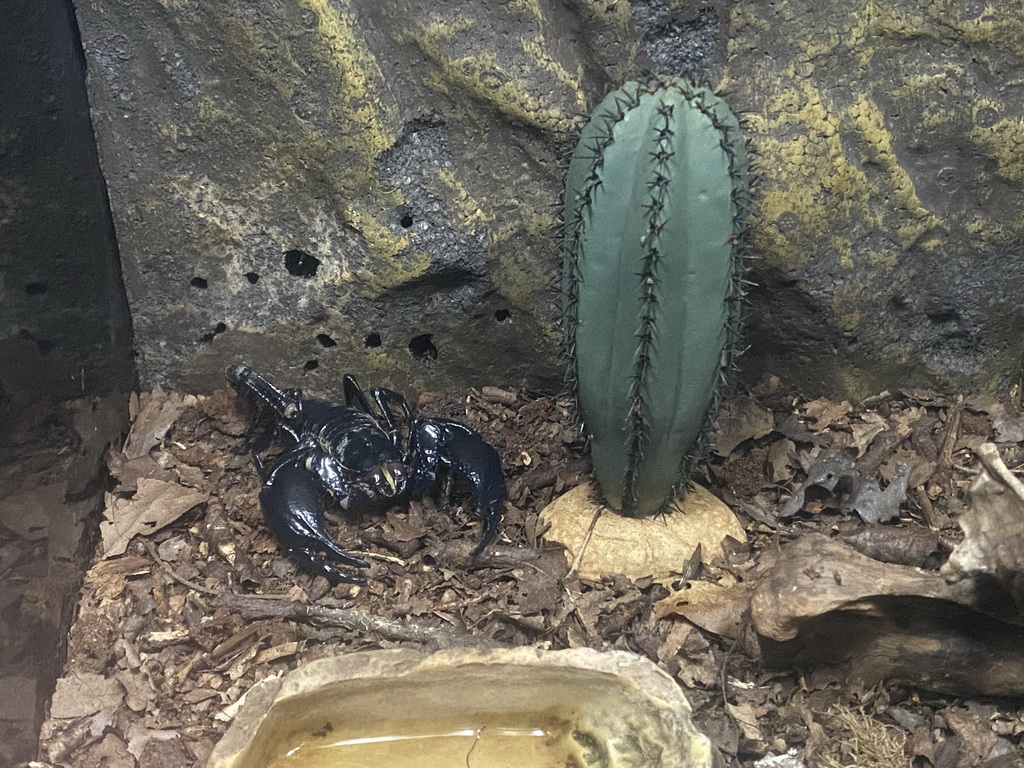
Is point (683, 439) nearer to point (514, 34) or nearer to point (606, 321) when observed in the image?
point (606, 321)

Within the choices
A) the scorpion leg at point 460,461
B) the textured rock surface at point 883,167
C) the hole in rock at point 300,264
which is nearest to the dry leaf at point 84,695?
the scorpion leg at point 460,461

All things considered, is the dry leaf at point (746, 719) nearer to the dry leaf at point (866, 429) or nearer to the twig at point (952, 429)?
the dry leaf at point (866, 429)

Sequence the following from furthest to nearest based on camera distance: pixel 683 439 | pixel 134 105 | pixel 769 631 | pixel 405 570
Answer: pixel 134 105 < pixel 405 570 < pixel 683 439 < pixel 769 631

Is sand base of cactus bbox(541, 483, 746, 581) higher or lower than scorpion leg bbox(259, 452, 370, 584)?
higher

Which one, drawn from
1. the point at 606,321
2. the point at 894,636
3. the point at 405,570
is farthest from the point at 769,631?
the point at 405,570

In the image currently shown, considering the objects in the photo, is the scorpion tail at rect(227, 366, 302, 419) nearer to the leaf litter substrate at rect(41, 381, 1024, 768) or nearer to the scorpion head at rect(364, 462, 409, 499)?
the leaf litter substrate at rect(41, 381, 1024, 768)

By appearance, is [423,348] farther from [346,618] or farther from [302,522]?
[346,618]

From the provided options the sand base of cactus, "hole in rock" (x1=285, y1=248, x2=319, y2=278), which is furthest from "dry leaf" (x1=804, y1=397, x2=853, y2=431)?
"hole in rock" (x1=285, y1=248, x2=319, y2=278)

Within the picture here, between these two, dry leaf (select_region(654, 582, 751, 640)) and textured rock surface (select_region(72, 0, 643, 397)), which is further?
textured rock surface (select_region(72, 0, 643, 397))
